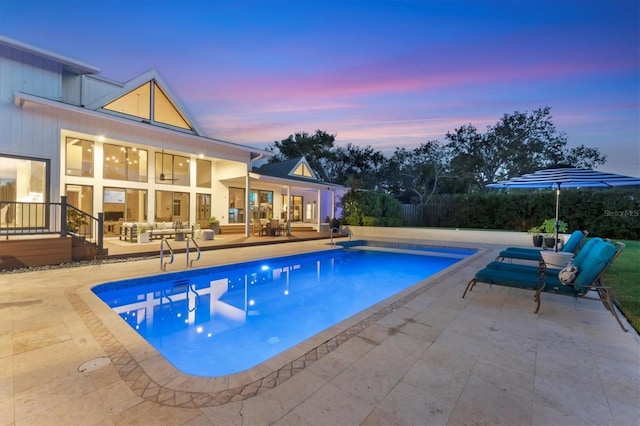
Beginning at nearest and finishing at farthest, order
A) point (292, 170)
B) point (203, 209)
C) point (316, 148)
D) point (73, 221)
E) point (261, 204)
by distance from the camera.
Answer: point (73, 221)
point (203, 209)
point (261, 204)
point (292, 170)
point (316, 148)

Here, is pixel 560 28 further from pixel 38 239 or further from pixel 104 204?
pixel 104 204

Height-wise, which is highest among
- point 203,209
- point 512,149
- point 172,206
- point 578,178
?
point 512,149

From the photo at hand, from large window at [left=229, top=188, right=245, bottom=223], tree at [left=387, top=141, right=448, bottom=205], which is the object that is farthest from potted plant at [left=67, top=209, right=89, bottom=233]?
tree at [left=387, top=141, right=448, bottom=205]

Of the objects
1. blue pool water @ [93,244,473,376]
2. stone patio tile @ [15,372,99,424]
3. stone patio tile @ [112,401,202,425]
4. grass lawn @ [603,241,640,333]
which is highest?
grass lawn @ [603,241,640,333]

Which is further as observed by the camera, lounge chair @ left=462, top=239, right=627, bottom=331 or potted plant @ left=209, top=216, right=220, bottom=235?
potted plant @ left=209, top=216, right=220, bottom=235

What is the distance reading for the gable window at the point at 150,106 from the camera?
488 inches

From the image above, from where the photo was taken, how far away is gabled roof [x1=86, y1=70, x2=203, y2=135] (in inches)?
476

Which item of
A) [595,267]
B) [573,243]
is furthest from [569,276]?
[573,243]

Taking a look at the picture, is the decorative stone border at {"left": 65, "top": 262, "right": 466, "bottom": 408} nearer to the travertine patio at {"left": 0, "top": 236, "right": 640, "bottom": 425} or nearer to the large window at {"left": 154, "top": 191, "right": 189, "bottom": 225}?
the travertine patio at {"left": 0, "top": 236, "right": 640, "bottom": 425}

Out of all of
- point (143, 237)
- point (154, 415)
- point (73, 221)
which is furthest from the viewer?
point (143, 237)

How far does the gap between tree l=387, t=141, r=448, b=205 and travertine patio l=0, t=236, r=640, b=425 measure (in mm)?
21000

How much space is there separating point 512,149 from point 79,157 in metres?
27.3

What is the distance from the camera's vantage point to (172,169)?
14180mm

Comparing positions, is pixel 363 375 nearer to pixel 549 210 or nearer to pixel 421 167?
pixel 549 210
